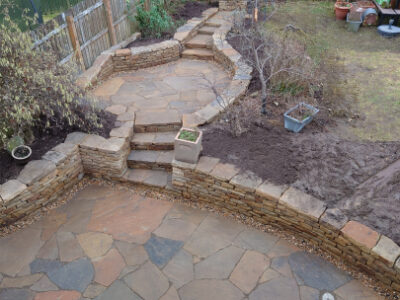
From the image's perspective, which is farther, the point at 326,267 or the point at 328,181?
the point at 328,181

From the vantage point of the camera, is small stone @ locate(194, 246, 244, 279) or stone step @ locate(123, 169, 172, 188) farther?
stone step @ locate(123, 169, 172, 188)

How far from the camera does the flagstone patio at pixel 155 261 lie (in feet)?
11.7

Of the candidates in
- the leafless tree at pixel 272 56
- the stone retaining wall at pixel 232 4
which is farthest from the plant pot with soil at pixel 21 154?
the stone retaining wall at pixel 232 4

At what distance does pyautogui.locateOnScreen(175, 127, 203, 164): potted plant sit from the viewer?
14.2 feet

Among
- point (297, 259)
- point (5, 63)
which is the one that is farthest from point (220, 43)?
point (297, 259)

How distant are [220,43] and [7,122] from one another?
15.7 feet

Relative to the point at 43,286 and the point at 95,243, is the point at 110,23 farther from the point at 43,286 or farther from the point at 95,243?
the point at 43,286

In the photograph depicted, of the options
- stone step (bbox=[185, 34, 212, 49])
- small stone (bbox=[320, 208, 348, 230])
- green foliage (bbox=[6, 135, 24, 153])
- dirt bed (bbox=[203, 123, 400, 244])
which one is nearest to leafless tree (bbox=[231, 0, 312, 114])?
stone step (bbox=[185, 34, 212, 49])

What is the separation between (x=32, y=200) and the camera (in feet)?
14.4

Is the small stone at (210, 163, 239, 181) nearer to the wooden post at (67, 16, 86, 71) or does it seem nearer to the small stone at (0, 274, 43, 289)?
the small stone at (0, 274, 43, 289)

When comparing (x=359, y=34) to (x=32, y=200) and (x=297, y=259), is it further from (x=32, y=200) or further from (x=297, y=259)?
(x=32, y=200)

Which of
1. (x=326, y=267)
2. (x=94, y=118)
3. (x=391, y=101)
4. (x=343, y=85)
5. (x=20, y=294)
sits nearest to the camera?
(x=20, y=294)

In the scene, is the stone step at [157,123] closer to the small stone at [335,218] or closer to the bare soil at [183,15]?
the small stone at [335,218]

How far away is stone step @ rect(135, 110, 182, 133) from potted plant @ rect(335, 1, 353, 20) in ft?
21.7
